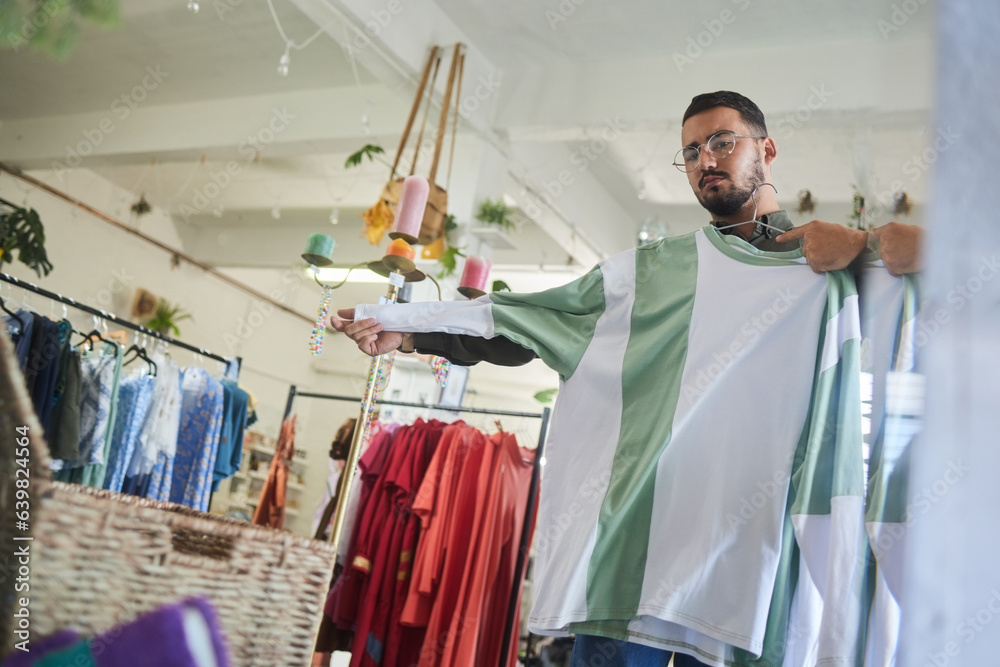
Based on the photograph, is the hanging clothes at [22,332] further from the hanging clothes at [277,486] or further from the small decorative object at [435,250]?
the small decorative object at [435,250]

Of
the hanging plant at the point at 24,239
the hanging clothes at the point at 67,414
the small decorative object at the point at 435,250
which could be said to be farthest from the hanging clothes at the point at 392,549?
the hanging plant at the point at 24,239

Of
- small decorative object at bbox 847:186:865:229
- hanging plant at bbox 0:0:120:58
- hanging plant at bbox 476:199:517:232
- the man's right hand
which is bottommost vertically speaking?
the man's right hand

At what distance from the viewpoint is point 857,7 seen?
3.98 metres

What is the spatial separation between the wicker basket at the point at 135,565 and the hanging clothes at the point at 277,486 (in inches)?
152

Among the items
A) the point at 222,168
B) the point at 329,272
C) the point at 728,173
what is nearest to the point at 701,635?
the point at 728,173

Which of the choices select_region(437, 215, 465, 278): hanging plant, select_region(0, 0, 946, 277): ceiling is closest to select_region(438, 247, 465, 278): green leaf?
select_region(437, 215, 465, 278): hanging plant

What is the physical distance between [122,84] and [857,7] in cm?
521

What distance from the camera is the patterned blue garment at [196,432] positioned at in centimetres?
411

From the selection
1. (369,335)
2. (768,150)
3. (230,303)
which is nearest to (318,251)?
(369,335)

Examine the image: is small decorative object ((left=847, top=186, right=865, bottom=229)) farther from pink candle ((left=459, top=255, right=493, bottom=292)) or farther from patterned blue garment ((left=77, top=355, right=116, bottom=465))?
patterned blue garment ((left=77, top=355, right=116, bottom=465))

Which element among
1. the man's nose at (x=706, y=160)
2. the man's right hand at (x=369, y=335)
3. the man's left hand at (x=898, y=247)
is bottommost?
the man's right hand at (x=369, y=335)

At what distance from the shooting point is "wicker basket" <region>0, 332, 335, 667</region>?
0.53 meters

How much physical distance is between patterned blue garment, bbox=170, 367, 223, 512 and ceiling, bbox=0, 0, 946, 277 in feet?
5.59

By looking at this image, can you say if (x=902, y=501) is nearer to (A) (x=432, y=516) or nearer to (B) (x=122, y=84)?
(A) (x=432, y=516)
